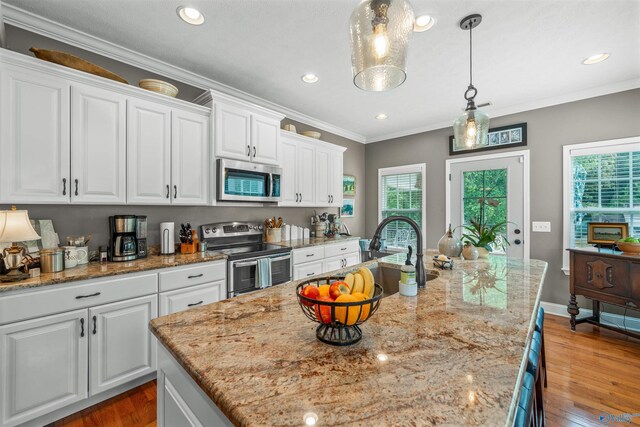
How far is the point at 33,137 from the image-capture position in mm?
1827

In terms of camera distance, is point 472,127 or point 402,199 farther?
point 402,199

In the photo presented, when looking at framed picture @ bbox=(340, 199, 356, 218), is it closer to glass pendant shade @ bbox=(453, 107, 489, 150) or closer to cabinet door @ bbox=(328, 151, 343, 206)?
cabinet door @ bbox=(328, 151, 343, 206)

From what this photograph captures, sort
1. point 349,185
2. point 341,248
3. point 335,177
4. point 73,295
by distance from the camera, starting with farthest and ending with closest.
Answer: point 349,185 → point 335,177 → point 341,248 → point 73,295

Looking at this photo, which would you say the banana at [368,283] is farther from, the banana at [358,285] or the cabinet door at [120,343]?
the cabinet door at [120,343]

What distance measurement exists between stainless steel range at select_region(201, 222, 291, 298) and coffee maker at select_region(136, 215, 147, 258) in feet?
2.12

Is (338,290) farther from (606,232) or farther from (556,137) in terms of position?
(556,137)

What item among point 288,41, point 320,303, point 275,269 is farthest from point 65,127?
point 320,303

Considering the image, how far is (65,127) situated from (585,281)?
4868 mm

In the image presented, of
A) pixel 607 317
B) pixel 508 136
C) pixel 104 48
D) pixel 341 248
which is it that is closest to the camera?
pixel 104 48

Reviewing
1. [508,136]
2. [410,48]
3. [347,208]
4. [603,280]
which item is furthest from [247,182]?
[603,280]

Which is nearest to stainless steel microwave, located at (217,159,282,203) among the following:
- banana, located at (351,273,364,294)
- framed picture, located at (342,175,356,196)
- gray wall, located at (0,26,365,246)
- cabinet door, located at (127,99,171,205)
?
gray wall, located at (0,26,365,246)

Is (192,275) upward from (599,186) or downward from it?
downward

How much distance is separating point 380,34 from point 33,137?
7.48 ft

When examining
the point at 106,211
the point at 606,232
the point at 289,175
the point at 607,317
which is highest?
the point at 289,175
